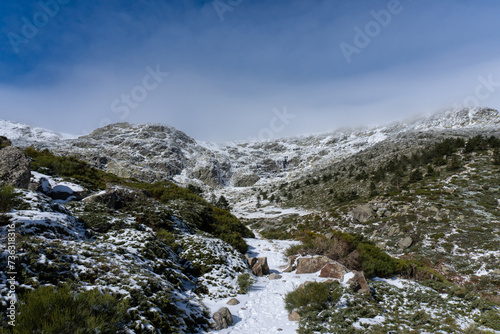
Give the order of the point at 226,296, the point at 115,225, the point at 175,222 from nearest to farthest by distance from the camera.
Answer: the point at 226,296, the point at 115,225, the point at 175,222

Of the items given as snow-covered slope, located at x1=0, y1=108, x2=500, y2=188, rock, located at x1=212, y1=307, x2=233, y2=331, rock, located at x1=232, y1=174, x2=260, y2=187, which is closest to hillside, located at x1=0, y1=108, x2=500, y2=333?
rock, located at x1=212, y1=307, x2=233, y2=331

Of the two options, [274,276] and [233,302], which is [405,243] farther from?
[233,302]

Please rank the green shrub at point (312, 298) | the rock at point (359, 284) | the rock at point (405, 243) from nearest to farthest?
the green shrub at point (312, 298), the rock at point (359, 284), the rock at point (405, 243)

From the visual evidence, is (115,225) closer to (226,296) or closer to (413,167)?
(226,296)

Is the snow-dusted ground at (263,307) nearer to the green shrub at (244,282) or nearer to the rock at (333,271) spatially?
the green shrub at (244,282)

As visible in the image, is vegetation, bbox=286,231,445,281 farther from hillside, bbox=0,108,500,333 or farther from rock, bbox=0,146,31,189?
rock, bbox=0,146,31,189

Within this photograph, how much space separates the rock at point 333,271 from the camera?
11319mm

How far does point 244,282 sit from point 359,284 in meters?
5.13

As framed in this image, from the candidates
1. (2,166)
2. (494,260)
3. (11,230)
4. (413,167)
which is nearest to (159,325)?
(11,230)

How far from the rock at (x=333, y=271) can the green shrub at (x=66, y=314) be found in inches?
382

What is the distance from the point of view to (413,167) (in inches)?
1625

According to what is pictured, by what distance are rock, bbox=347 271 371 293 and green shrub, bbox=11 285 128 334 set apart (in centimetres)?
860

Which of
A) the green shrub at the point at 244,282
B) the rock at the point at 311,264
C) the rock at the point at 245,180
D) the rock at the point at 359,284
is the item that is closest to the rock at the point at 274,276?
the rock at the point at 311,264

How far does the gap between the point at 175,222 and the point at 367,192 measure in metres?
34.8
